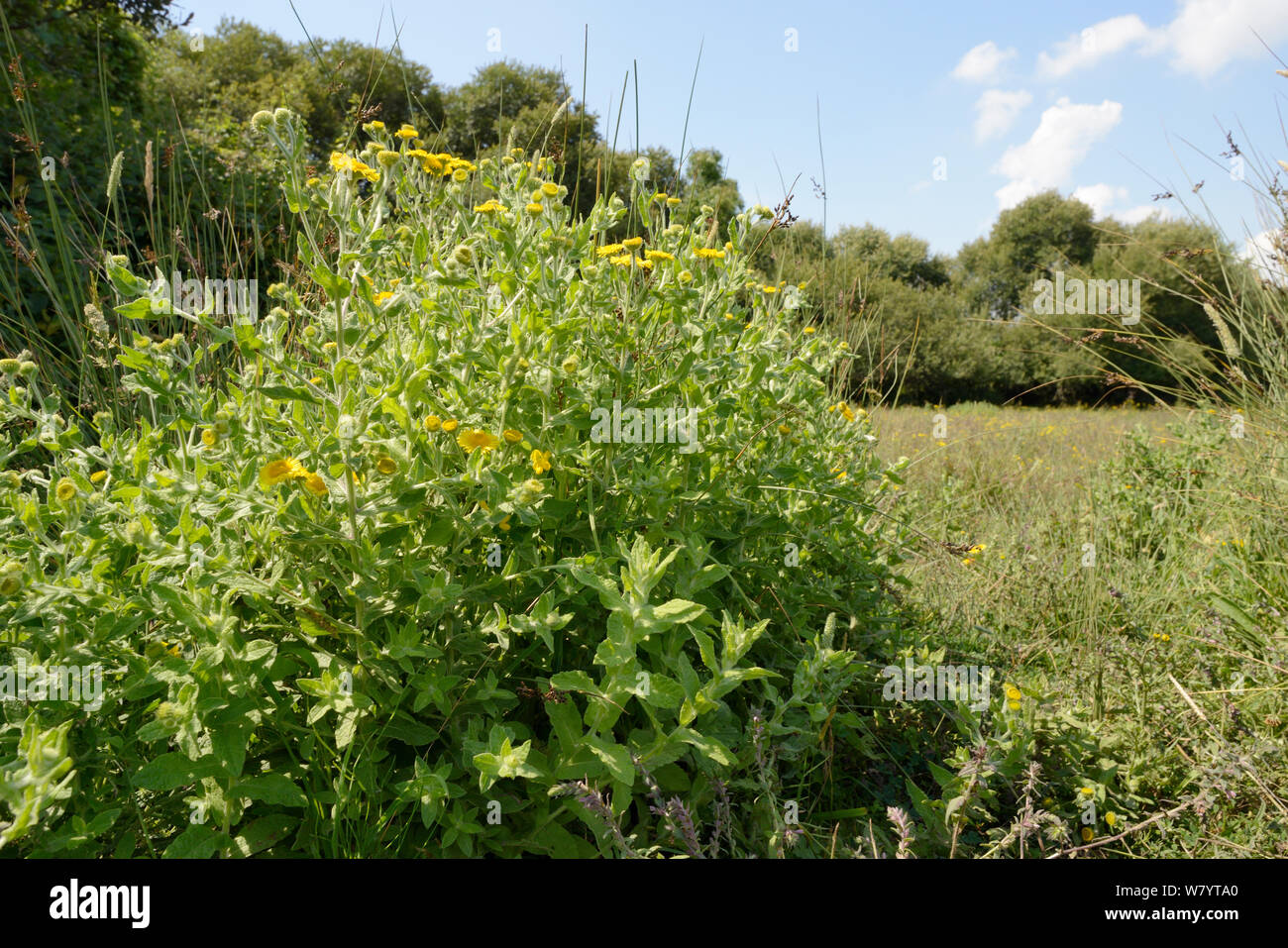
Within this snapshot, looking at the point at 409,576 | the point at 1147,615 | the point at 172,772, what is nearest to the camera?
the point at 172,772

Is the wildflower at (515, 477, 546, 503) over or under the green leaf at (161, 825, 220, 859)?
over

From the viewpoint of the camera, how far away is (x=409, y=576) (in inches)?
57.1

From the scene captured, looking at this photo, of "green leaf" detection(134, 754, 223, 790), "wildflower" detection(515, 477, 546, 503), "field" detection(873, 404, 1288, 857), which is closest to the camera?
"green leaf" detection(134, 754, 223, 790)

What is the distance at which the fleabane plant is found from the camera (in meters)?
1.37

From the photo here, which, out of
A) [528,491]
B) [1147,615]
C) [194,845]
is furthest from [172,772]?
[1147,615]

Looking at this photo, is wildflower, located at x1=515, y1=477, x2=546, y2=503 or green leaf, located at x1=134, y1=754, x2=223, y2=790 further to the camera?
wildflower, located at x1=515, y1=477, x2=546, y2=503

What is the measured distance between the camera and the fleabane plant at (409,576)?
4.51 ft

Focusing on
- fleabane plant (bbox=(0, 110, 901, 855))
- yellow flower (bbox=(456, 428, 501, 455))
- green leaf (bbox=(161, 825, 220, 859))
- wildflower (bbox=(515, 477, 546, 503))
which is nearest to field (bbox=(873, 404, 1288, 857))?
fleabane plant (bbox=(0, 110, 901, 855))

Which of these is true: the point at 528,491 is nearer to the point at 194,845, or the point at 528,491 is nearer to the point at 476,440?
the point at 476,440

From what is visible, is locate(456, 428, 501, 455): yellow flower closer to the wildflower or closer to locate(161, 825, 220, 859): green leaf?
the wildflower

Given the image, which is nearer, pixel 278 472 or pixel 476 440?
pixel 278 472

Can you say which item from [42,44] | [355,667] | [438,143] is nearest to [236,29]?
[42,44]
